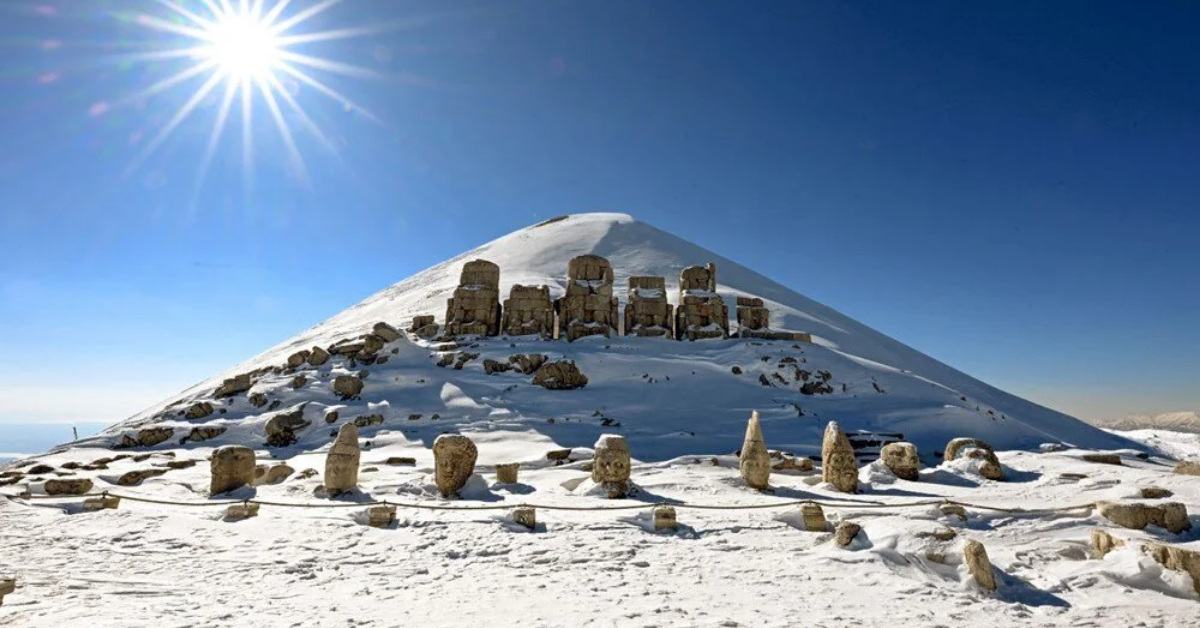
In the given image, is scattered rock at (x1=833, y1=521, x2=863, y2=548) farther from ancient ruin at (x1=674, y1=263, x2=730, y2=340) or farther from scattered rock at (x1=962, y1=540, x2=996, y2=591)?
ancient ruin at (x1=674, y1=263, x2=730, y2=340)

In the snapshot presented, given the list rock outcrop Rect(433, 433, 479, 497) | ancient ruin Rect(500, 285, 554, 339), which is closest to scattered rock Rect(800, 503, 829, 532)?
rock outcrop Rect(433, 433, 479, 497)

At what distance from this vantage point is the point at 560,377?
24.0 meters

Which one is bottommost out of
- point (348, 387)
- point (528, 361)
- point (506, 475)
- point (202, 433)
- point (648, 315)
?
point (506, 475)

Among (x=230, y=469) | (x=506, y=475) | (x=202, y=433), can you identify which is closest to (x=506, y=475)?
(x=506, y=475)

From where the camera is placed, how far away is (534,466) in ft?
53.0

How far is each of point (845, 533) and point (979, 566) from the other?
176cm

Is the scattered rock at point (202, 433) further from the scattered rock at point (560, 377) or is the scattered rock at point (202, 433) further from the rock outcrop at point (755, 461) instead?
the rock outcrop at point (755, 461)

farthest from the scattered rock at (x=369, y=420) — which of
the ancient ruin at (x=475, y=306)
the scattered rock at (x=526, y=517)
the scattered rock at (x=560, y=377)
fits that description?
the scattered rock at (x=526, y=517)

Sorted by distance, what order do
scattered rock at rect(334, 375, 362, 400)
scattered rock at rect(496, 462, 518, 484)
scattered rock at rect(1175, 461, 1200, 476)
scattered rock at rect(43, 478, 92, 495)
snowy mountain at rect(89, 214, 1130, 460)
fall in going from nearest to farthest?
scattered rock at rect(43, 478, 92, 495), scattered rock at rect(1175, 461, 1200, 476), scattered rock at rect(496, 462, 518, 484), snowy mountain at rect(89, 214, 1130, 460), scattered rock at rect(334, 375, 362, 400)

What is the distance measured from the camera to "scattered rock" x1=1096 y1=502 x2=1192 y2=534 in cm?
932

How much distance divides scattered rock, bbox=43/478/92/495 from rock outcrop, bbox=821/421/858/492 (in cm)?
1608

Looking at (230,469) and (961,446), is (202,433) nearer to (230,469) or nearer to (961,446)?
(230,469)

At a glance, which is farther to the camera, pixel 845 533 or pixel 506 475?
pixel 506 475

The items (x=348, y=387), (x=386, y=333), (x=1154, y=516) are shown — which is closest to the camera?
(x=1154, y=516)
